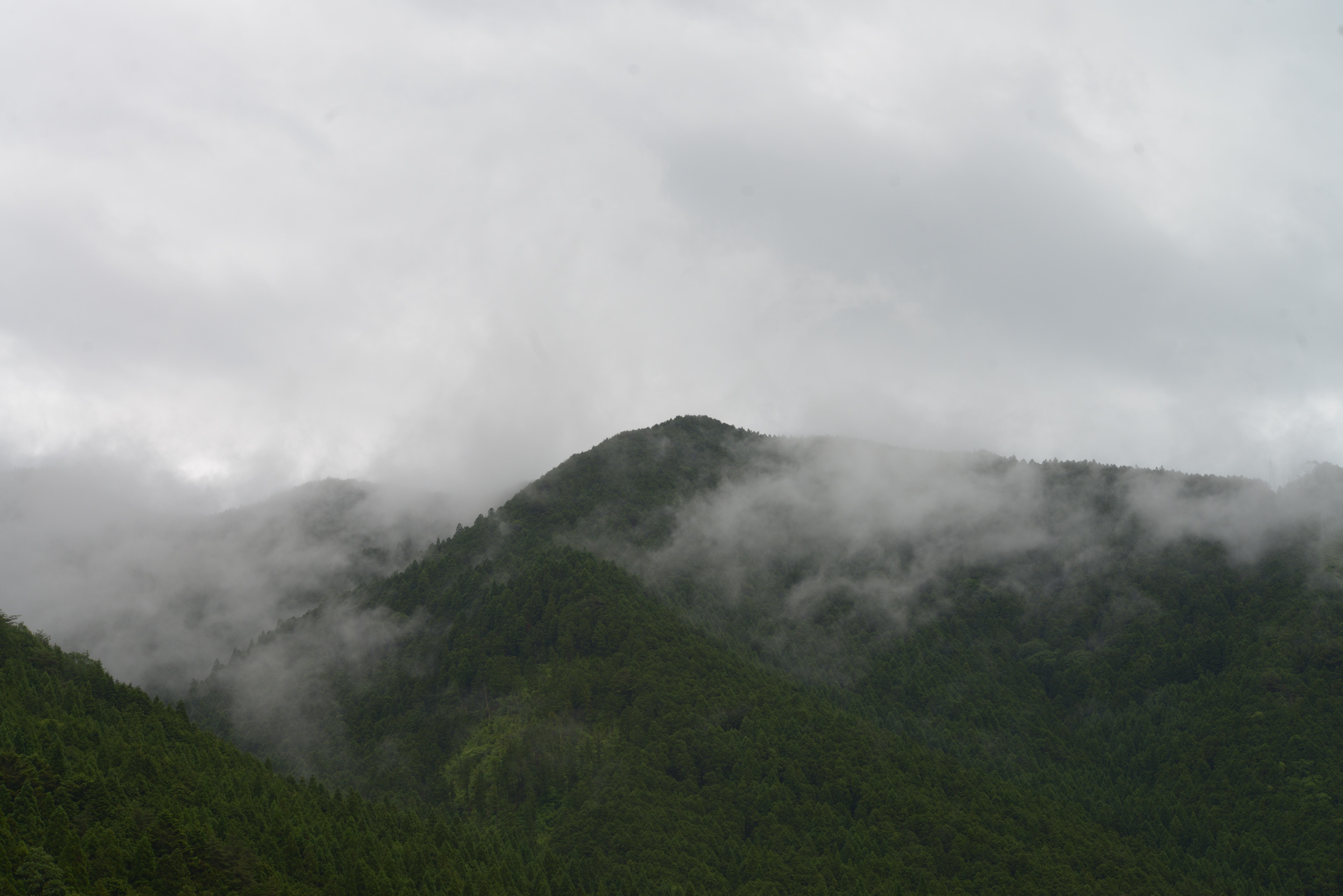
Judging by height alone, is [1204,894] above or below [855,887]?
below

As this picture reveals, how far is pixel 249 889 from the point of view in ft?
347

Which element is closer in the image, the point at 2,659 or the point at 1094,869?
the point at 2,659

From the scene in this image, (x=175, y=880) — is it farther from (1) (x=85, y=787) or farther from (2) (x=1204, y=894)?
(2) (x=1204, y=894)

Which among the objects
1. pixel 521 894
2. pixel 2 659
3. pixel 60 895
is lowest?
pixel 521 894

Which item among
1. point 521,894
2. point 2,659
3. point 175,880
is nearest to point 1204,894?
point 521,894

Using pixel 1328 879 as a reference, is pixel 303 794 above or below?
above

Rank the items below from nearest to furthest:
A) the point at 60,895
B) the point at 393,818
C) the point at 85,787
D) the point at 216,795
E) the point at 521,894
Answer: the point at 60,895, the point at 85,787, the point at 216,795, the point at 521,894, the point at 393,818

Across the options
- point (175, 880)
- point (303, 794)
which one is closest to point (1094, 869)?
point (303, 794)

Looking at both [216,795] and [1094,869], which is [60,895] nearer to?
[216,795]

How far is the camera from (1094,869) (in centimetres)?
19350

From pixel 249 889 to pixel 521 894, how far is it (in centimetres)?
5578

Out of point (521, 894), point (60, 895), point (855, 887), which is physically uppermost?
point (60, 895)

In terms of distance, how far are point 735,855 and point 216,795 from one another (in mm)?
103262

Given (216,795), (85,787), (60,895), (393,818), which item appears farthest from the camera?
(393,818)
